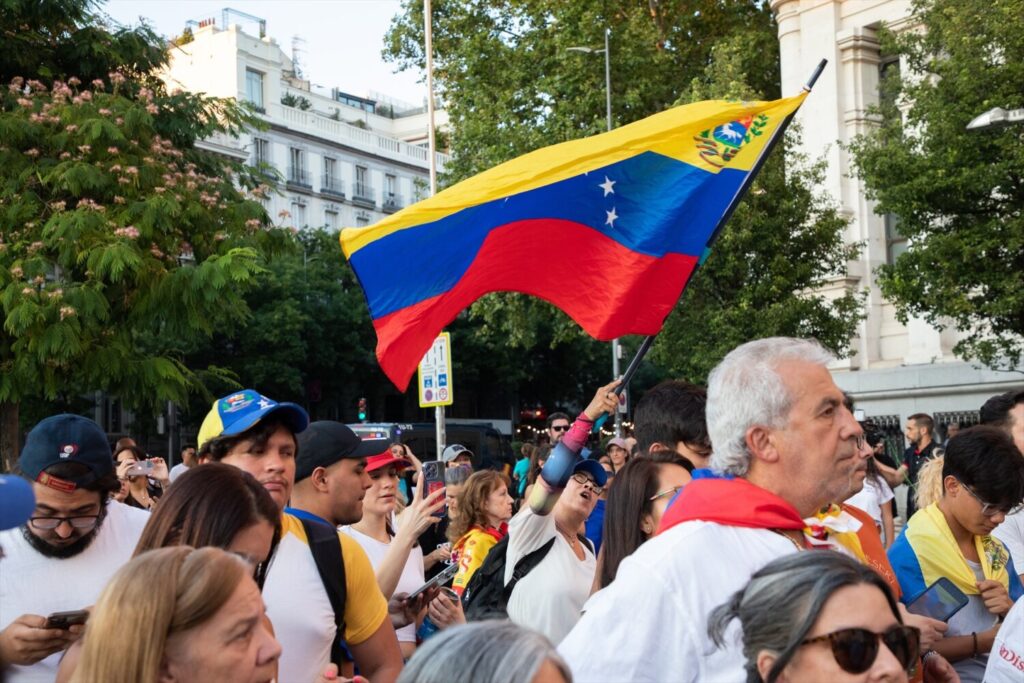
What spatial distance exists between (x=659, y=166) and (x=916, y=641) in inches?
175

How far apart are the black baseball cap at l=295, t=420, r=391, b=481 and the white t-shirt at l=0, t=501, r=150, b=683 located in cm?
75

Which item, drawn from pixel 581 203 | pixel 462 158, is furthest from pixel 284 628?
pixel 462 158

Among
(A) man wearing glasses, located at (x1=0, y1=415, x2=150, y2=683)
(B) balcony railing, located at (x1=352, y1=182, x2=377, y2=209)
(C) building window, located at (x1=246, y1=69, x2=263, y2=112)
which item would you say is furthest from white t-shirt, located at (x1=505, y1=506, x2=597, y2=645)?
(B) balcony railing, located at (x1=352, y1=182, x2=377, y2=209)

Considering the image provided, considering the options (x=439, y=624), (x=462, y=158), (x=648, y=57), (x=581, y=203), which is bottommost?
(x=439, y=624)

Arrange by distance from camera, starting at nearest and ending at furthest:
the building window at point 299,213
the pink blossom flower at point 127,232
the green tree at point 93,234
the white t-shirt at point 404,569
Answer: the white t-shirt at point 404,569, the green tree at point 93,234, the pink blossom flower at point 127,232, the building window at point 299,213

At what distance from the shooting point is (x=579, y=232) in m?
6.94

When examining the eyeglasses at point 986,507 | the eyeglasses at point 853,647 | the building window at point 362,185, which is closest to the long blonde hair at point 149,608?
the eyeglasses at point 853,647

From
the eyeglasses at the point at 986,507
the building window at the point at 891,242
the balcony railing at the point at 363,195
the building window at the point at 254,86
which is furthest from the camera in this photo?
the balcony railing at the point at 363,195

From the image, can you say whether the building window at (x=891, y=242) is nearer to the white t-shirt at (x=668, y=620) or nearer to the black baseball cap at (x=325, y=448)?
the black baseball cap at (x=325, y=448)

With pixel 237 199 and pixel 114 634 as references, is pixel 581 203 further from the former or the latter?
pixel 237 199

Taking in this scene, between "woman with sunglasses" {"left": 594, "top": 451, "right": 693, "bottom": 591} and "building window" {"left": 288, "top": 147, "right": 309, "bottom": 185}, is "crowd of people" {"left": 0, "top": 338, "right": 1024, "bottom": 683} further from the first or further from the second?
"building window" {"left": 288, "top": 147, "right": 309, "bottom": 185}

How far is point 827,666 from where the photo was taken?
2600 mm

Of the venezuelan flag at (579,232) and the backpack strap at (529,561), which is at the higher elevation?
Answer: the venezuelan flag at (579,232)

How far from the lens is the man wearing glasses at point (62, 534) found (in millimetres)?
3842
